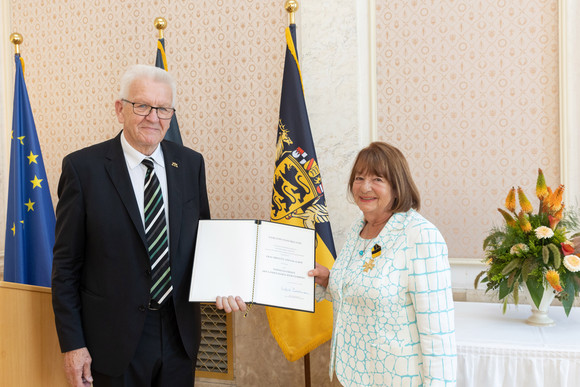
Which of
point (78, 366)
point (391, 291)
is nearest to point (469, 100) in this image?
point (391, 291)

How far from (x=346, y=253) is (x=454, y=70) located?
1647 mm

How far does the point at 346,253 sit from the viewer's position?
77.1 inches

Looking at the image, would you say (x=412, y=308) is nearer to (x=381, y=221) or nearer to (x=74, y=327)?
(x=381, y=221)

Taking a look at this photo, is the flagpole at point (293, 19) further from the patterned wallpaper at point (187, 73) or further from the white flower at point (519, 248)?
the white flower at point (519, 248)

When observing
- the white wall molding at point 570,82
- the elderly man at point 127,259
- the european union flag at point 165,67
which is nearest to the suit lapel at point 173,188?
the elderly man at point 127,259

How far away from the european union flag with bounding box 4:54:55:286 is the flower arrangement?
2698 millimetres

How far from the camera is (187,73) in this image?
3557 mm

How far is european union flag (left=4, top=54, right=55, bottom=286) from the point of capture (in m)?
3.22

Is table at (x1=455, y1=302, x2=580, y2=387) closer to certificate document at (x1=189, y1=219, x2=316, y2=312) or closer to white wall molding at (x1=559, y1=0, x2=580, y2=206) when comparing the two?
A: certificate document at (x1=189, y1=219, x2=316, y2=312)

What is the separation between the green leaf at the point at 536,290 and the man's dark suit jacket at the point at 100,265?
152 centimetres

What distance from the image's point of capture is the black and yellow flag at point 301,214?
286 cm

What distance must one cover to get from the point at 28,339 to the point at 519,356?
1.94m

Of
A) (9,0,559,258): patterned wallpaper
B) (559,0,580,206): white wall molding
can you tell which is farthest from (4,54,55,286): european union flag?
(559,0,580,206): white wall molding

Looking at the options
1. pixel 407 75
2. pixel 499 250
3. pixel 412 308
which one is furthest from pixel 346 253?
pixel 407 75
